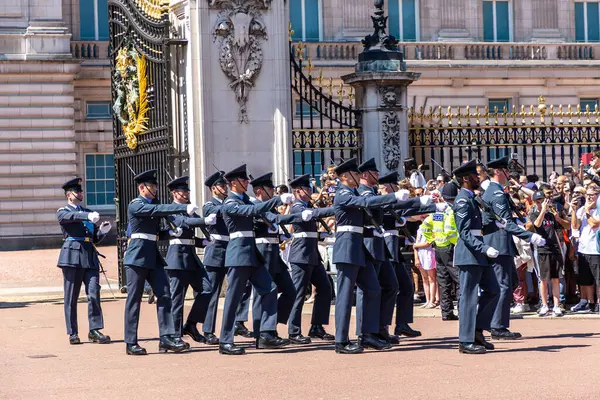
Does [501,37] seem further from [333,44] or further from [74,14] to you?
[74,14]

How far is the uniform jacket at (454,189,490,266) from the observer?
504 inches

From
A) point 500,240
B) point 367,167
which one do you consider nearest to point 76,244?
point 367,167

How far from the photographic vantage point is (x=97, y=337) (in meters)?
14.4

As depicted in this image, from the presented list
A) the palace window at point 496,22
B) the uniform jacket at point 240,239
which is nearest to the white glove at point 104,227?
the uniform jacket at point 240,239

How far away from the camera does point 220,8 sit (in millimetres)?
17766

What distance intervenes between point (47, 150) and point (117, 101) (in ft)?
48.9

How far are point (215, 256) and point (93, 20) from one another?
22676 mm

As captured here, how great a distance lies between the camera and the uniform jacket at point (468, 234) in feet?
42.0

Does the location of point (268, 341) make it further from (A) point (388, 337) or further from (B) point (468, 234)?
(B) point (468, 234)

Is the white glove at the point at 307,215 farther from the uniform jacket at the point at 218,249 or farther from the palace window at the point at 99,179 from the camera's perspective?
the palace window at the point at 99,179

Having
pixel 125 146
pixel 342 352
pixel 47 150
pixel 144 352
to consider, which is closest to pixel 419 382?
pixel 342 352

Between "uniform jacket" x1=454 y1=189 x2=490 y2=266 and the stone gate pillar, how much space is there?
5.52 metres

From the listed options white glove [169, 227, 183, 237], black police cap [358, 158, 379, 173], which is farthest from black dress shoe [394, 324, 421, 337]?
white glove [169, 227, 183, 237]

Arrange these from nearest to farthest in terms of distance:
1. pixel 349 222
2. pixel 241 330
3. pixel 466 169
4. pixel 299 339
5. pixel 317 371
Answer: pixel 317 371 < pixel 466 169 < pixel 349 222 < pixel 299 339 < pixel 241 330
